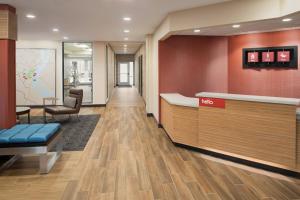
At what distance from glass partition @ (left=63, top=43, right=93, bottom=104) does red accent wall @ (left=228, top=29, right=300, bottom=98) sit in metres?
6.40

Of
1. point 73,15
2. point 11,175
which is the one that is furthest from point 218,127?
point 73,15

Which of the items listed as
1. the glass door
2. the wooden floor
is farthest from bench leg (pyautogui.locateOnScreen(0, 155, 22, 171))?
the glass door

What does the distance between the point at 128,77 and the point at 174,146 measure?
2197 centimetres

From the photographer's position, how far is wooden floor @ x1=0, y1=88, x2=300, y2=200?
328 cm

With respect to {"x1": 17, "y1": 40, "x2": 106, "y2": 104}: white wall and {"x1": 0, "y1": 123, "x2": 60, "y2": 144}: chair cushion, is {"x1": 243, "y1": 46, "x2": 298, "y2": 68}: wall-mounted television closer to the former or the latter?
{"x1": 0, "y1": 123, "x2": 60, "y2": 144}: chair cushion

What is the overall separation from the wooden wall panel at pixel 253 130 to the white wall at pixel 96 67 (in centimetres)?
723

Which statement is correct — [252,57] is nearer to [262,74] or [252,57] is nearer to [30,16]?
[262,74]

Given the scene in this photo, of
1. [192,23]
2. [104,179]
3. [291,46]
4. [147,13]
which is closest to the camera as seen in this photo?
[104,179]

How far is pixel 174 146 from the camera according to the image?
5469 mm

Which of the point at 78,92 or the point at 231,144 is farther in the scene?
the point at 78,92

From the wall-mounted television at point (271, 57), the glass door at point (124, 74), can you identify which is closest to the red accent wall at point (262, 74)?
the wall-mounted television at point (271, 57)

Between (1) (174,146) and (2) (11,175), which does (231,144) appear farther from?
(2) (11,175)

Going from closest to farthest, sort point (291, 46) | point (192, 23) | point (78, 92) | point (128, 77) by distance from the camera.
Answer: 1. point (192, 23)
2. point (291, 46)
3. point (78, 92)
4. point (128, 77)

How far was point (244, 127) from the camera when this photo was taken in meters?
4.20
